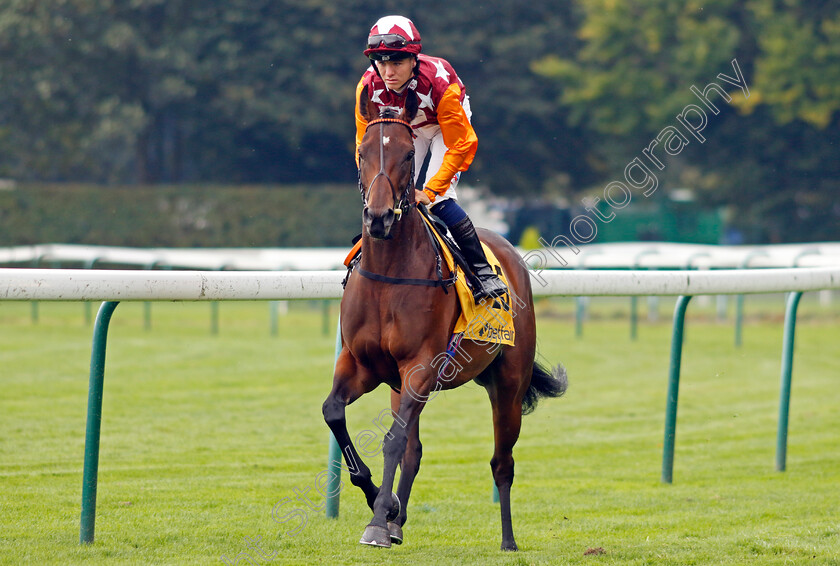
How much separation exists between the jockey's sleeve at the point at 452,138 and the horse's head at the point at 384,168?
26cm

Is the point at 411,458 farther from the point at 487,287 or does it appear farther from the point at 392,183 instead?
the point at 392,183

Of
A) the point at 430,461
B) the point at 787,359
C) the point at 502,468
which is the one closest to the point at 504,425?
the point at 502,468

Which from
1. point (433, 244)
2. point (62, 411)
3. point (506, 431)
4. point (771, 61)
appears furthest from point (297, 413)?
point (771, 61)

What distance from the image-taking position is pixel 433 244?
4.42 metres

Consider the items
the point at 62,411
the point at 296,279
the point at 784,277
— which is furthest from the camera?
the point at 62,411

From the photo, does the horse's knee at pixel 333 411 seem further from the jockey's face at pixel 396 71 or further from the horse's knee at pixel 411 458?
the jockey's face at pixel 396 71

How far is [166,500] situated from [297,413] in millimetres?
3182

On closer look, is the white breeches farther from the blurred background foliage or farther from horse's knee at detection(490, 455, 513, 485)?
the blurred background foliage

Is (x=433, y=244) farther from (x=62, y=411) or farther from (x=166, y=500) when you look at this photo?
(x=62, y=411)

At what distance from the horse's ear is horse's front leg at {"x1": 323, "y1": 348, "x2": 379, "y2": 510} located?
938 millimetres

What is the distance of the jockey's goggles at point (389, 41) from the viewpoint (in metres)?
4.23

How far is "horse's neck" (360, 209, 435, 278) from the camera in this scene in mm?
4246

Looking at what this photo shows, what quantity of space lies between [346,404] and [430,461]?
2774 millimetres

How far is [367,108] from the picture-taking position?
4246 millimetres
